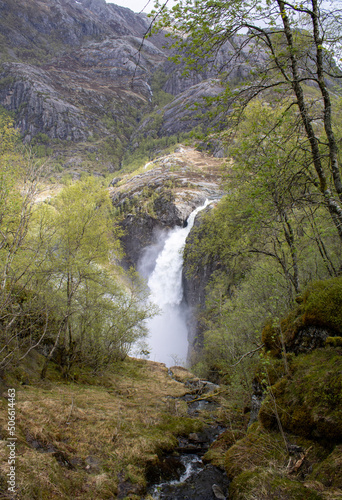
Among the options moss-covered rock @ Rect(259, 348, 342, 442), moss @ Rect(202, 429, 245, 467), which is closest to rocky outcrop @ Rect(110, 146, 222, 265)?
moss @ Rect(202, 429, 245, 467)

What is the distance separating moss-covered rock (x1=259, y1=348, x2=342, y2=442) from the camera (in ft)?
14.0

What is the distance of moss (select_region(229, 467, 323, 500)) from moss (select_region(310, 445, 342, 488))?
23 centimetres

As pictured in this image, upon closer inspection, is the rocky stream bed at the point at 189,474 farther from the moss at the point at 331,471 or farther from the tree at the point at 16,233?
the tree at the point at 16,233

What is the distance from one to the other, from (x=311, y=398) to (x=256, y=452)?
168cm

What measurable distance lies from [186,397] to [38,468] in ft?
40.0

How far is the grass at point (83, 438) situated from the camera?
15.2 ft

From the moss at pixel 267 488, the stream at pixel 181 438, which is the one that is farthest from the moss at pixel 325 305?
the stream at pixel 181 438

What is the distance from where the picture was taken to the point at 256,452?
5.20m

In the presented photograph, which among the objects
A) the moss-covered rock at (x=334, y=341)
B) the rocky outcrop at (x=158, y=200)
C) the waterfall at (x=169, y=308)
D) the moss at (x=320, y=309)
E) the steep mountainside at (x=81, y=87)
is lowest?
the waterfall at (x=169, y=308)

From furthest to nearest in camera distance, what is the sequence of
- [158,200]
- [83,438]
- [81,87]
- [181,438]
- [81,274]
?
[81,87]
[158,200]
[81,274]
[181,438]
[83,438]

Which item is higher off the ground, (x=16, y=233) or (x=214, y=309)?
(x=16, y=233)

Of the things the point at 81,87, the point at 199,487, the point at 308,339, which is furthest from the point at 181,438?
the point at 81,87

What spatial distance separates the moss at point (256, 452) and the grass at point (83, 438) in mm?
2227

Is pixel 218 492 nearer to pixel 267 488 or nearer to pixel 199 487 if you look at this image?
pixel 199 487
